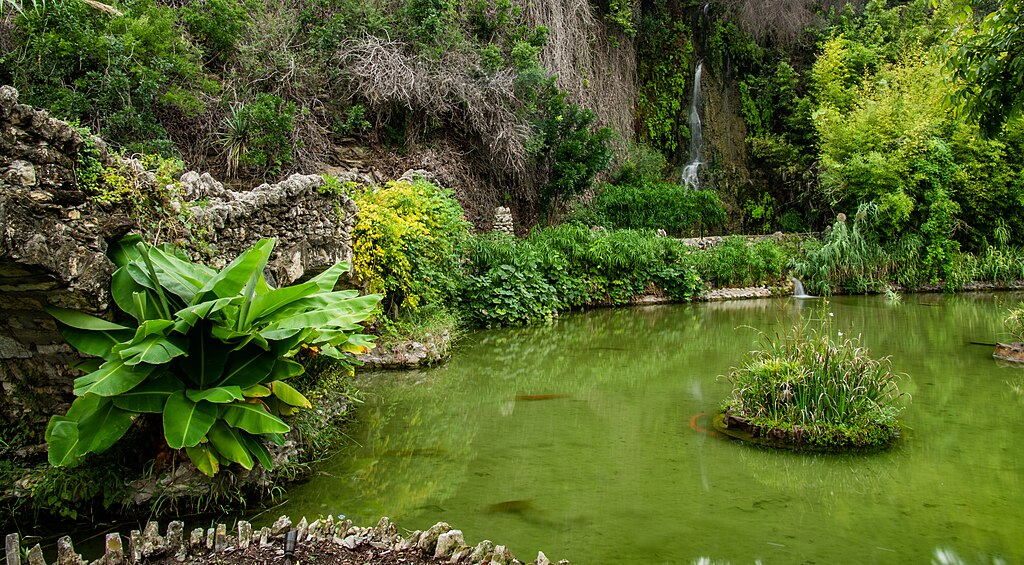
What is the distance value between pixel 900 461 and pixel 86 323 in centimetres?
559

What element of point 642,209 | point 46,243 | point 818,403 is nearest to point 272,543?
point 46,243

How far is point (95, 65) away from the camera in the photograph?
34.6ft

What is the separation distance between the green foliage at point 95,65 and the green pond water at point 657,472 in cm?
597

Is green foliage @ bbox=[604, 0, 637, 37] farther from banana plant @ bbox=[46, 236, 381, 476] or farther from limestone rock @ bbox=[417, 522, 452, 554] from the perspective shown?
limestone rock @ bbox=[417, 522, 452, 554]

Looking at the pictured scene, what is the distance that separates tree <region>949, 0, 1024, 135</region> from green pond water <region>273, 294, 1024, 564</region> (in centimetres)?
244

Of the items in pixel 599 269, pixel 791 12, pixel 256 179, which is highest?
pixel 791 12

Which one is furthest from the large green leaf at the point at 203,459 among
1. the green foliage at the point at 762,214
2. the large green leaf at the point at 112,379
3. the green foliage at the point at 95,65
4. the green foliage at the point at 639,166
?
the green foliage at the point at 762,214

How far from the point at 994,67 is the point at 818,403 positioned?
278 centimetres

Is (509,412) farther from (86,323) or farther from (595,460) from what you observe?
(86,323)

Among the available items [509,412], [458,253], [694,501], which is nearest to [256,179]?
[458,253]

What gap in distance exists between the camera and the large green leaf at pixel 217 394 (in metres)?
3.94

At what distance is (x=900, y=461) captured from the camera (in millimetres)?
5168

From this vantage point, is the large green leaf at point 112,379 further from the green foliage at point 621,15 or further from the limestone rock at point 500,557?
the green foliage at point 621,15

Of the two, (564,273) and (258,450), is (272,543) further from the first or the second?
(564,273)
